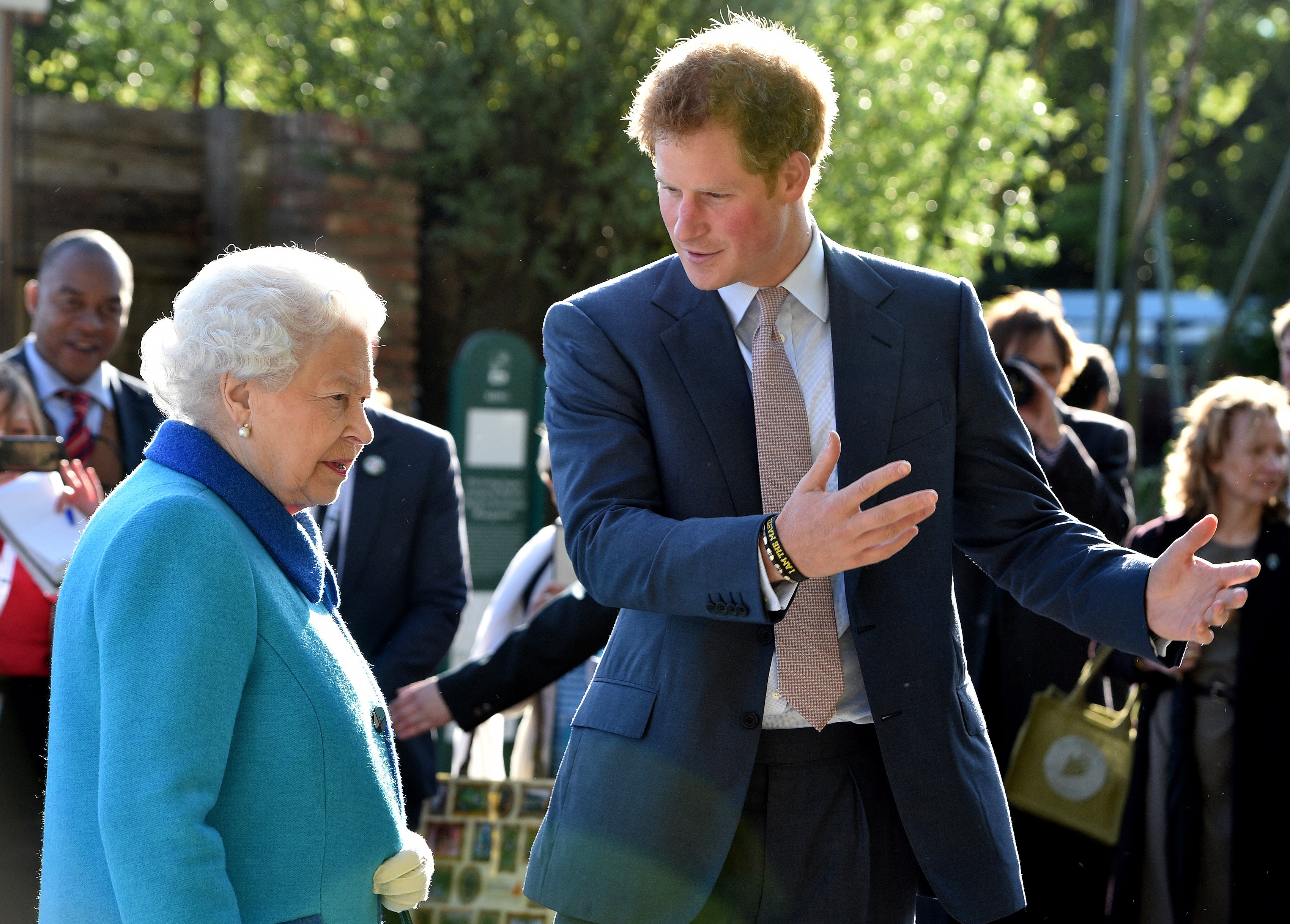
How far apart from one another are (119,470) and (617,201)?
16.2 ft

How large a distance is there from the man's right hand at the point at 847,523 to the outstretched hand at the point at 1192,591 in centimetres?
48

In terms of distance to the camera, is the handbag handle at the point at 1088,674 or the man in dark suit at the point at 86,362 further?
the handbag handle at the point at 1088,674

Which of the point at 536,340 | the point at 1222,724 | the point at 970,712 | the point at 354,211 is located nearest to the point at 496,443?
the point at 354,211

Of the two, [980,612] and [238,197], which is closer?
[980,612]

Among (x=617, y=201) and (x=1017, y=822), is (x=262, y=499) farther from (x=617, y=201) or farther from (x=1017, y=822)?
(x=617, y=201)

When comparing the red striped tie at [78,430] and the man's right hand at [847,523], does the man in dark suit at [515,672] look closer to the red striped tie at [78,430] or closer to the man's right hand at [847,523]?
the red striped tie at [78,430]

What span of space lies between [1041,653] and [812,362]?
2.52m

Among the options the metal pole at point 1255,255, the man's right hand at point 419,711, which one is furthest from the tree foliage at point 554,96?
the man's right hand at point 419,711

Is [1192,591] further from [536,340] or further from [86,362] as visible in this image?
[536,340]

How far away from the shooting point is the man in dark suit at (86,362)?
13.9ft

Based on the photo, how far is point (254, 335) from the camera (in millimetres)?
1979

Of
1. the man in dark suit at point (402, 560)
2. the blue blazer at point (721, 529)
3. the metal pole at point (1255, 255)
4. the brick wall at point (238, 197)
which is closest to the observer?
the blue blazer at point (721, 529)

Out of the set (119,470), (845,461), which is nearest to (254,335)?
(845,461)

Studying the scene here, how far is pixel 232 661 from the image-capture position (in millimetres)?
1812
